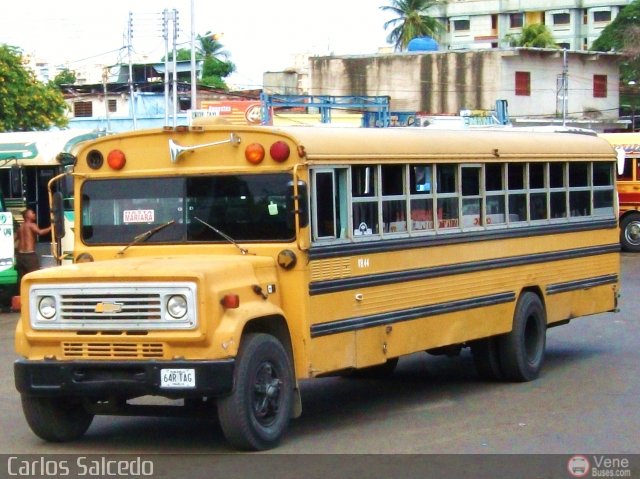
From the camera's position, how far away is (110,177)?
912cm

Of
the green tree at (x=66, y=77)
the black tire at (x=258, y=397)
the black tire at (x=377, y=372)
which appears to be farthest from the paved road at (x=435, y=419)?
the green tree at (x=66, y=77)

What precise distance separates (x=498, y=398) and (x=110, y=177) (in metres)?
3.93

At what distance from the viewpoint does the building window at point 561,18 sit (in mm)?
90375

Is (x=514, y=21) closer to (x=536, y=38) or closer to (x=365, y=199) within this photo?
(x=536, y=38)

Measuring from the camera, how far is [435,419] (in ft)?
30.9

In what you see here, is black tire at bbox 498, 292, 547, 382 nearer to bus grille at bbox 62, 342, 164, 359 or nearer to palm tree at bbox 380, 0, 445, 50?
bus grille at bbox 62, 342, 164, 359

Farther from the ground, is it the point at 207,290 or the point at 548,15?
the point at 548,15

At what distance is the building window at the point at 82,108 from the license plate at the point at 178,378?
51.5 metres

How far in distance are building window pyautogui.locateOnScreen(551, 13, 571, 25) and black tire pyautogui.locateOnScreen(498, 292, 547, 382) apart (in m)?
82.2

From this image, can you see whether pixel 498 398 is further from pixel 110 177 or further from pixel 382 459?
pixel 110 177

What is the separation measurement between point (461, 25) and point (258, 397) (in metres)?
88.9

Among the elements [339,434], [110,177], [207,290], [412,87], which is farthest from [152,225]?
[412,87]

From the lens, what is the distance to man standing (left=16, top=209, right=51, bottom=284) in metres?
19.2

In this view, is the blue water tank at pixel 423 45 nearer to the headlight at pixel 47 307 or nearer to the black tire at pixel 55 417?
the black tire at pixel 55 417
